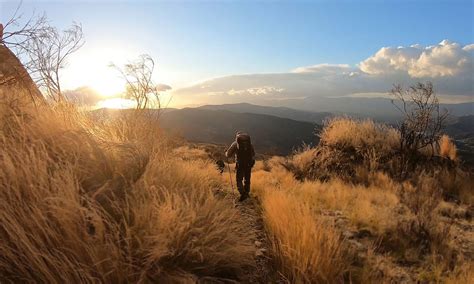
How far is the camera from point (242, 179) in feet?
32.3

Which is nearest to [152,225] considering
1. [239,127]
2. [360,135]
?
[360,135]

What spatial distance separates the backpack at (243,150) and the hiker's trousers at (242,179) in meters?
0.16

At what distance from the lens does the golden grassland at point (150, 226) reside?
310 cm

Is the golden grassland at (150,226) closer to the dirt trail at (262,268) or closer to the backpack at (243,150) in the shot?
the dirt trail at (262,268)

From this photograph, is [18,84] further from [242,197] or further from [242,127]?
[242,127]

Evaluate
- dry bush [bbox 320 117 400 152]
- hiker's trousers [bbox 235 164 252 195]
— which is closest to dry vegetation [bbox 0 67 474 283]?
hiker's trousers [bbox 235 164 252 195]

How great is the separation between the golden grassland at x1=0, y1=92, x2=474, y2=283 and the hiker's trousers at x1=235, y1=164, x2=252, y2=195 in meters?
2.04

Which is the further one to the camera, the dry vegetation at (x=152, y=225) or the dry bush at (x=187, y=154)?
the dry bush at (x=187, y=154)

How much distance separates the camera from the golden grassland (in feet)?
10.2

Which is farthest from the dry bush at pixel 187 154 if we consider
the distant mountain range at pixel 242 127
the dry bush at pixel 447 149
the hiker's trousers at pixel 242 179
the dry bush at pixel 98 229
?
the distant mountain range at pixel 242 127

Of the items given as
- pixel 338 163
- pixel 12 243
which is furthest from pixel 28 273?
pixel 338 163

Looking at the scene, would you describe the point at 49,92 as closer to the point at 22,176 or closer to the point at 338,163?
the point at 22,176

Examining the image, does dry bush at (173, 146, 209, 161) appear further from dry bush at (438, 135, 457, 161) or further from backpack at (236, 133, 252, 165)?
dry bush at (438, 135, 457, 161)

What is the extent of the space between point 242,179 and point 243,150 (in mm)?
735
